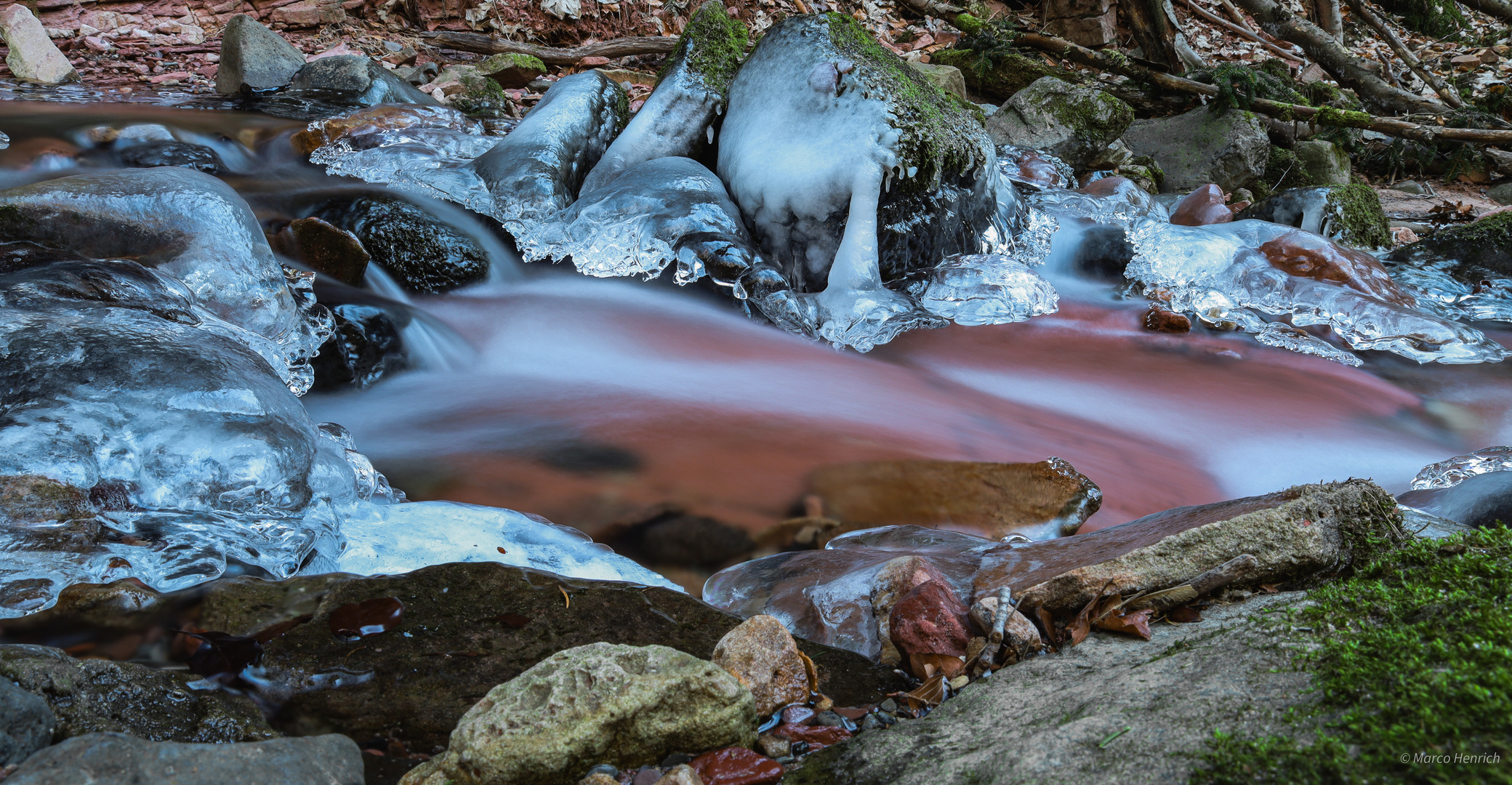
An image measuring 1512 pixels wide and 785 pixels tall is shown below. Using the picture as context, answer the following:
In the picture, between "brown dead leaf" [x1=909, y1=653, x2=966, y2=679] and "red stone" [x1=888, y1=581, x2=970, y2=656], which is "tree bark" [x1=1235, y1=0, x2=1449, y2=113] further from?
"brown dead leaf" [x1=909, y1=653, x2=966, y2=679]

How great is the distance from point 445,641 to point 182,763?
26.3 inches

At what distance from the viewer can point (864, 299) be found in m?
4.82

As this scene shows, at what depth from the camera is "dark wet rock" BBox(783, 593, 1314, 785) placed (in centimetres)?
111

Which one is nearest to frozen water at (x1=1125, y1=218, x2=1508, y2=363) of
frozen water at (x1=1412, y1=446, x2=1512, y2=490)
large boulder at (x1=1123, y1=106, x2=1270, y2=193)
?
frozen water at (x1=1412, y1=446, x2=1512, y2=490)

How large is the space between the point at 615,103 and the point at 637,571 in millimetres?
4578

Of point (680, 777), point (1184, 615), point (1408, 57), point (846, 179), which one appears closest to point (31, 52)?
point (846, 179)

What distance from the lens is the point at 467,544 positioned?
8.61 feet

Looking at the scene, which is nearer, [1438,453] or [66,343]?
[66,343]

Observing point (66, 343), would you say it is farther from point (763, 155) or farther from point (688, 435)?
point (763, 155)

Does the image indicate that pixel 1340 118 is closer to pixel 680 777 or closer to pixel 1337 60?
pixel 1337 60

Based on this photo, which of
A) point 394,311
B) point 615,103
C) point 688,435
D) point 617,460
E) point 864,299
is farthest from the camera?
point 615,103

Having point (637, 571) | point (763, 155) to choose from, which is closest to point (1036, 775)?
point (637, 571)

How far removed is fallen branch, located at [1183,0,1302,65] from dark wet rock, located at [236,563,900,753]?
38.8 feet

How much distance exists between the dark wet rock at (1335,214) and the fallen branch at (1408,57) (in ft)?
14.2
